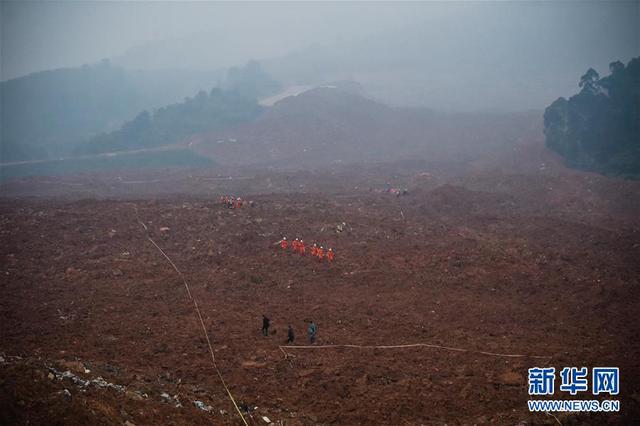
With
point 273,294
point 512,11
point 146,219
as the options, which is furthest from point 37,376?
point 512,11

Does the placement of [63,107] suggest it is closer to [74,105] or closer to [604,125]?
[74,105]

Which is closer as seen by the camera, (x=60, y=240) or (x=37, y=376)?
(x=37, y=376)

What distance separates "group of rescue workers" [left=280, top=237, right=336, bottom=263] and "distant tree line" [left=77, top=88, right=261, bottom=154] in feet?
172

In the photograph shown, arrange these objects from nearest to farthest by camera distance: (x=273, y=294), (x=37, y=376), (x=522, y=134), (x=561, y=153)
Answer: (x=37, y=376) < (x=273, y=294) < (x=561, y=153) < (x=522, y=134)

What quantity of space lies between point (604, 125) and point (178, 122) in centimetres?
6150

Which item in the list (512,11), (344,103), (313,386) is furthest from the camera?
(512,11)

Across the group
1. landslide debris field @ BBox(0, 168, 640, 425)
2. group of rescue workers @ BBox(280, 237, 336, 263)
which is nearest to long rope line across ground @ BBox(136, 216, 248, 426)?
landslide debris field @ BBox(0, 168, 640, 425)

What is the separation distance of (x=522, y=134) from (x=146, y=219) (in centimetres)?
5439

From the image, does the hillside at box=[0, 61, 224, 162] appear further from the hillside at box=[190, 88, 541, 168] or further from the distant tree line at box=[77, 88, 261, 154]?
the hillside at box=[190, 88, 541, 168]

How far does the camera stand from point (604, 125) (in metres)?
40.0

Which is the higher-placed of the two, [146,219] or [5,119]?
[5,119]

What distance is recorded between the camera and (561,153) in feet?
144

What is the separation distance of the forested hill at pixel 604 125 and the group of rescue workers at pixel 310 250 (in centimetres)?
3046

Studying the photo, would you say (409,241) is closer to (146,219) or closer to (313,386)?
(313,386)
